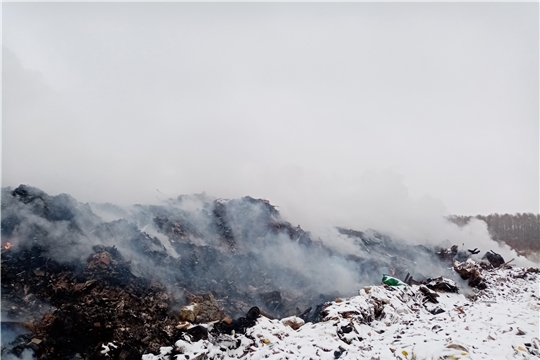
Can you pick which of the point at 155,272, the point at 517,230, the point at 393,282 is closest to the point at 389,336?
the point at 393,282

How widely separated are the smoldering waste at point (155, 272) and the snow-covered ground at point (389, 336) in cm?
68

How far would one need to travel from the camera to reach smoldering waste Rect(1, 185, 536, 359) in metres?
7.62

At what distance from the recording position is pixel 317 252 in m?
19.6

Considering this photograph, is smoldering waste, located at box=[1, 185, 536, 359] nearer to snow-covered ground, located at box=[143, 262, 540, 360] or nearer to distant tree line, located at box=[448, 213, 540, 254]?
snow-covered ground, located at box=[143, 262, 540, 360]

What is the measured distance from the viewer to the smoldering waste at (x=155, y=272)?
762cm

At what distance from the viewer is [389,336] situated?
7.38m

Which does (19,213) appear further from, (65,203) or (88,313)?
(88,313)

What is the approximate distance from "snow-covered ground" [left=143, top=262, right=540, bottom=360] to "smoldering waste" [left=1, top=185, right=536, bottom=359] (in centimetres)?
68

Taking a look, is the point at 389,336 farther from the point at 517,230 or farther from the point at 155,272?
the point at 517,230

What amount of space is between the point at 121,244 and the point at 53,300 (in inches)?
161

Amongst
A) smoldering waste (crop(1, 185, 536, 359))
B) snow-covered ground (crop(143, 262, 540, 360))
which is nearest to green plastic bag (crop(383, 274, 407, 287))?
smoldering waste (crop(1, 185, 536, 359))

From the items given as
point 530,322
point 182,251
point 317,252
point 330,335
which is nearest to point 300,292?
point 317,252

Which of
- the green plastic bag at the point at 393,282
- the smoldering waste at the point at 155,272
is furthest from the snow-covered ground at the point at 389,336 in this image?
the green plastic bag at the point at 393,282

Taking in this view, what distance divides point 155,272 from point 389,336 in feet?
28.7
